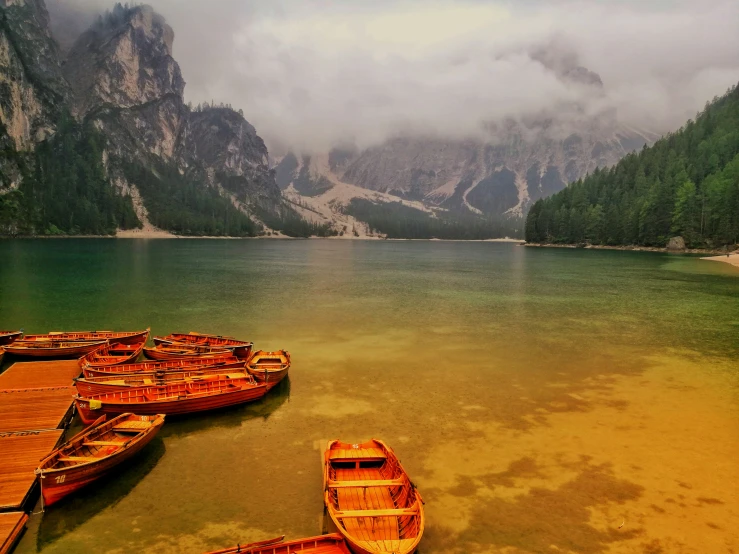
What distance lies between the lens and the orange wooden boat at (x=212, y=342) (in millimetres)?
40125

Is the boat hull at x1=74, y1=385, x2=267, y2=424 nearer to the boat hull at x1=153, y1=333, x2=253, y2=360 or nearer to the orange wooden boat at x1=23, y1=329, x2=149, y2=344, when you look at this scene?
the boat hull at x1=153, y1=333, x2=253, y2=360

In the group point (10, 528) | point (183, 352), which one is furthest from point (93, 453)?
point (183, 352)

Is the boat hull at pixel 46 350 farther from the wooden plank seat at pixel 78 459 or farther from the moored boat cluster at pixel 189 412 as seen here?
the wooden plank seat at pixel 78 459

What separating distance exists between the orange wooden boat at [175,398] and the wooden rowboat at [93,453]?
2.07 m

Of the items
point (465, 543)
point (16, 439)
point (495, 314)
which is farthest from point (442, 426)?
point (495, 314)

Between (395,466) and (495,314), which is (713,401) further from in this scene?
(495,314)

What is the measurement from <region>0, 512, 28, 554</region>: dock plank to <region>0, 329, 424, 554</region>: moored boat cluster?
1.41 metres

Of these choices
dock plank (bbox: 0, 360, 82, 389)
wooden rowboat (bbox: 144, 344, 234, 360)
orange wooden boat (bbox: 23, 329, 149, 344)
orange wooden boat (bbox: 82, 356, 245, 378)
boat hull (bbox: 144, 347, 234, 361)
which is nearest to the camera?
orange wooden boat (bbox: 82, 356, 245, 378)

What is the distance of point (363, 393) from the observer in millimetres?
34156

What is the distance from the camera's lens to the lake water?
61.1 ft

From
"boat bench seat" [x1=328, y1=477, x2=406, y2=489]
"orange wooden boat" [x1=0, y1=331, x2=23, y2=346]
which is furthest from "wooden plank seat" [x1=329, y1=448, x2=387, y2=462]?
"orange wooden boat" [x1=0, y1=331, x2=23, y2=346]

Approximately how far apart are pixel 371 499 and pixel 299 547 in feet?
12.9

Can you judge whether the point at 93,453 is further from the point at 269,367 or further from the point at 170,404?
the point at 269,367

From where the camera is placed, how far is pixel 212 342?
4222 centimetres
